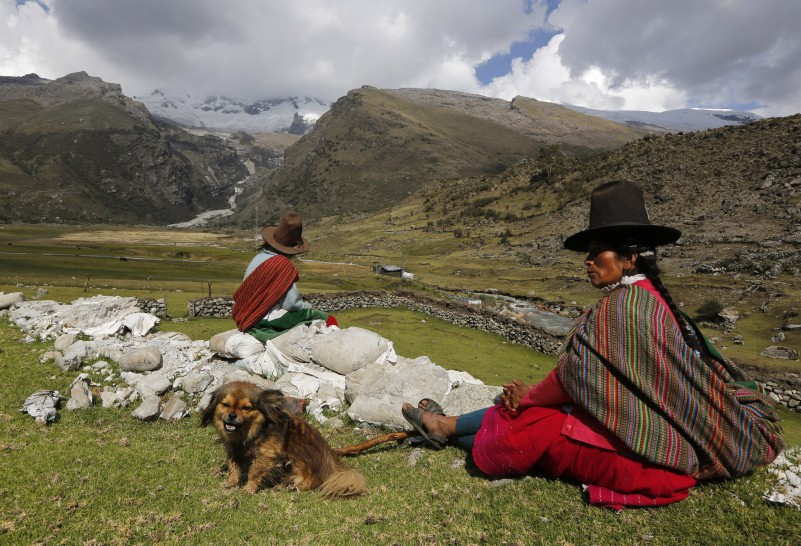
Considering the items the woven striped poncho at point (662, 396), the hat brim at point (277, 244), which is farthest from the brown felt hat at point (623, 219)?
the hat brim at point (277, 244)

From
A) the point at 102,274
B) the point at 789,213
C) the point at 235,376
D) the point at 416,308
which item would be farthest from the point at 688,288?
the point at 102,274

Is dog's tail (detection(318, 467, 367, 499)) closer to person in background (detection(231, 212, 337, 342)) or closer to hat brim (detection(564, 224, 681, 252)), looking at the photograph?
hat brim (detection(564, 224, 681, 252))

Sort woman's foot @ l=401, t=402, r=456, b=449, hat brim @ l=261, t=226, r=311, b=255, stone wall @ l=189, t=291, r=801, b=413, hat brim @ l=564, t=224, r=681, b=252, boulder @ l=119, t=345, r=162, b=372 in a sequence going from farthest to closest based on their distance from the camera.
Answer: stone wall @ l=189, t=291, r=801, b=413, hat brim @ l=261, t=226, r=311, b=255, boulder @ l=119, t=345, r=162, b=372, woman's foot @ l=401, t=402, r=456, b=449, hat brim @ l=564, t=224, r=681, b=252

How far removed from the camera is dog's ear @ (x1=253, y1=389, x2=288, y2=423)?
5.33 metres

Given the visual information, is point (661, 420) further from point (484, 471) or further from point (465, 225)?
point (465, 225)

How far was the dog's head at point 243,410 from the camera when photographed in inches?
206

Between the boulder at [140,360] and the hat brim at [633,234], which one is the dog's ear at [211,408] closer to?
the hat brim at [633,234]

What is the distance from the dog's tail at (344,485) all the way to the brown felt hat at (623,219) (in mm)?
4090

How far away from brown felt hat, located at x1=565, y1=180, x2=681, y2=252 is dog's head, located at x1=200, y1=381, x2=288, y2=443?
424 centimetres

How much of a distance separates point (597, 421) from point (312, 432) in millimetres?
3656

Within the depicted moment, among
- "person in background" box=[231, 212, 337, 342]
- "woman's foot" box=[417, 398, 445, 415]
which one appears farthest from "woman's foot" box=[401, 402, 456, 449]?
"person in background" box=[231, 212, 337, 342]

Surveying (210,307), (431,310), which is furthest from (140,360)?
(431,310)

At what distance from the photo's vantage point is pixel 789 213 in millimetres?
46375

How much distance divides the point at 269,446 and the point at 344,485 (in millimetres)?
1108
